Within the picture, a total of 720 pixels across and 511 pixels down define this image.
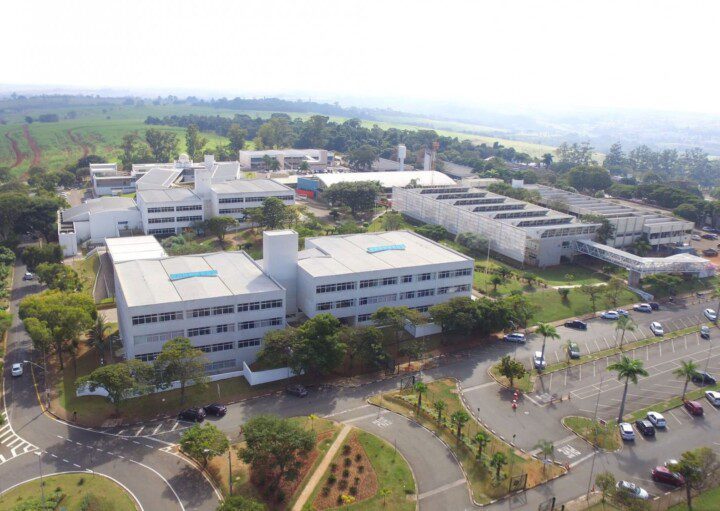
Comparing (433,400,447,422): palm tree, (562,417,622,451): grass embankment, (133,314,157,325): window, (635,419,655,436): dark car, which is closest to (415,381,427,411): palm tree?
(433,400,447,422): palm tree

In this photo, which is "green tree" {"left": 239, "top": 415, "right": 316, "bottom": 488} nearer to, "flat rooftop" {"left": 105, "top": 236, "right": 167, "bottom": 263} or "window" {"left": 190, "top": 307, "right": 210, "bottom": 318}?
"window" {"left": 190, "top": 307, "right": 210, "bottom": 318}

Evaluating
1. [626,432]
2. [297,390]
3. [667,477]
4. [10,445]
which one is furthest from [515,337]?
[10,445]

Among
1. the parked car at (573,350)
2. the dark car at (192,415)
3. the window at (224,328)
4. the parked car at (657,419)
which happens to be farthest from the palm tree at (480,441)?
the window at (224,328)

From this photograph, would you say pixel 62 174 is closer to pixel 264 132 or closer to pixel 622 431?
pixel 264 132

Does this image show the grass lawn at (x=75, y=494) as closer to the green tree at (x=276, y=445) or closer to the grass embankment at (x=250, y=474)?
the grass embankment at (x=250, y=474)

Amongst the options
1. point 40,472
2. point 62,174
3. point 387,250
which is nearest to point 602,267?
point 387,250
